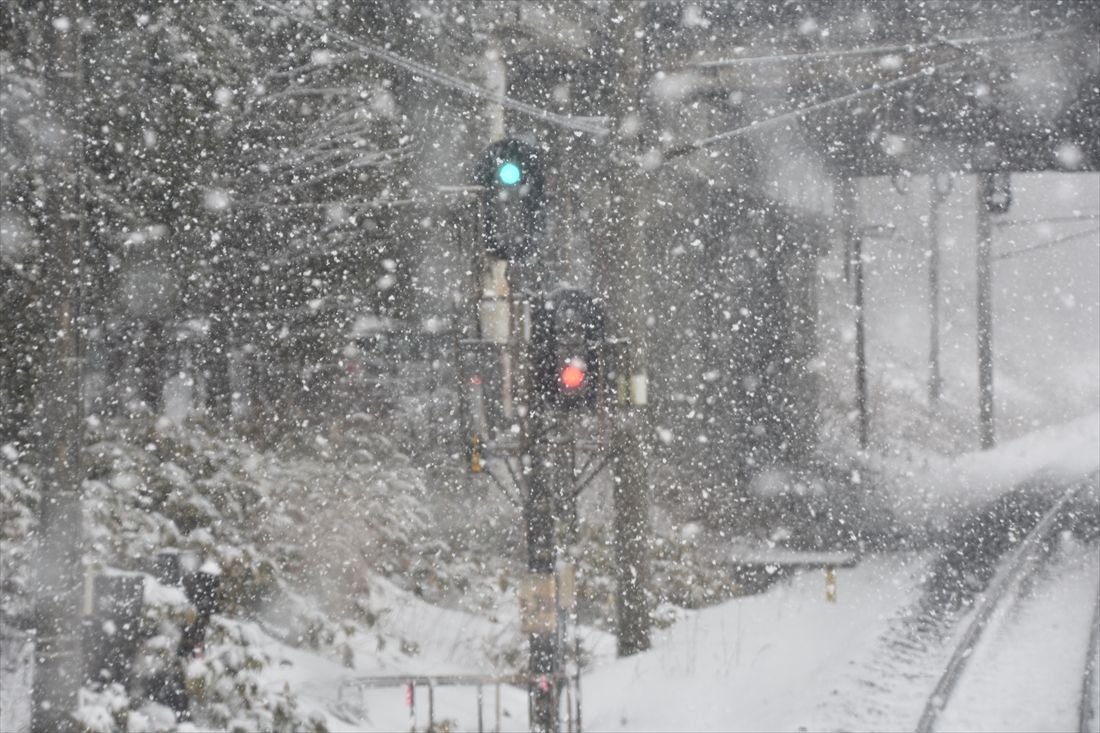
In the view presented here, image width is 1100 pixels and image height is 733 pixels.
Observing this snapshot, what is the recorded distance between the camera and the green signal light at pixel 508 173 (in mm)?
6535

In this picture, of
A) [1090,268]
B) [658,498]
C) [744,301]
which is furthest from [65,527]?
[1090,268]

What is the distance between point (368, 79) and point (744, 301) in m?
10.8

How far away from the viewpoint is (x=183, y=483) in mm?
10109

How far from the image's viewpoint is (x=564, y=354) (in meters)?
6.80

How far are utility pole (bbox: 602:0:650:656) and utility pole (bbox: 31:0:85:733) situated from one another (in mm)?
5122

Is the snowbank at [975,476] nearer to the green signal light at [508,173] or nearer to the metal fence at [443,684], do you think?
the metal fence at [443,684]

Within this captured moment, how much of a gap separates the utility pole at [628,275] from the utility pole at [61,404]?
5.12 meters

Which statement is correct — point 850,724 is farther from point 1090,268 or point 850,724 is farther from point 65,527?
point 1090,268

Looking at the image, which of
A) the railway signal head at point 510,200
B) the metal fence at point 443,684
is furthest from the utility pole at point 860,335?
the railway signal head at point 510,200

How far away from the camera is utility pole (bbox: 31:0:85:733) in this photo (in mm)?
5617

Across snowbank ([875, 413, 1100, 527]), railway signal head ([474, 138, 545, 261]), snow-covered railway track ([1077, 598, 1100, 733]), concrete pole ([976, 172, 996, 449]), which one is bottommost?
snow-covered railway track ([1077, 598, 1100, 733])

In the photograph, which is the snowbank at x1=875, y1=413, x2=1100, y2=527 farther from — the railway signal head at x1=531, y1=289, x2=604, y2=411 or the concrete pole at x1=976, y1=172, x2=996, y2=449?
the railway signal head at x1=531, y1=289, x2=604, y2=411

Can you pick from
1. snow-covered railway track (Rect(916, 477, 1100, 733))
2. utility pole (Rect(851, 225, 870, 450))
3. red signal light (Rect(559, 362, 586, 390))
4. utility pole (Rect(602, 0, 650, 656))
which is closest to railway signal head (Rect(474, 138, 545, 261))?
red signal light (Rect(559, 362, 586, 390))

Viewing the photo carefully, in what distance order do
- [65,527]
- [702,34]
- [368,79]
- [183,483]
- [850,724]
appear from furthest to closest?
[702,34], [368,79], [183,483], [850,724], [65,527]
